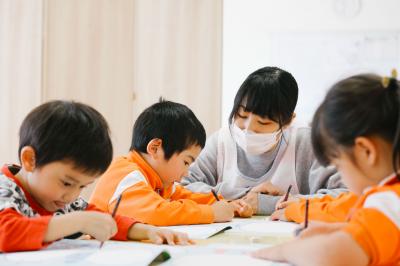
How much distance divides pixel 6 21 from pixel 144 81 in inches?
36.4

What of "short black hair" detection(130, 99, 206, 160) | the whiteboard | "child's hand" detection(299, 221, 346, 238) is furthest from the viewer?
the whiteboard

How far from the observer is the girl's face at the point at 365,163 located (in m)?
0.81

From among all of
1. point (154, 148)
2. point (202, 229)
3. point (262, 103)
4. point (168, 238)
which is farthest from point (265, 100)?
point (168, 238)

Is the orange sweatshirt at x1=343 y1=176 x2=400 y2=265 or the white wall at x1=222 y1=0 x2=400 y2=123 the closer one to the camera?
the orange sweatshirt at x1=343 y1=176 x2=400 y2=265

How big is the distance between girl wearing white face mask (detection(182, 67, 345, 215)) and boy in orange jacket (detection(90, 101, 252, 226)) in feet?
0.40

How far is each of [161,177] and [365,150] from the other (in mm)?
816

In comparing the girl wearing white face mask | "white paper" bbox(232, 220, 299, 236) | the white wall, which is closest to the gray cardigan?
the girl wearing white face mask

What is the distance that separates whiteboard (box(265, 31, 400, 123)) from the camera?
140 inches

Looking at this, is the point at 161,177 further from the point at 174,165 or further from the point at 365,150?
the point at 365,150

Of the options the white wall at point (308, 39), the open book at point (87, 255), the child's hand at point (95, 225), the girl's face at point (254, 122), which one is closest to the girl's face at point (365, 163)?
the open book at point (87, 255)

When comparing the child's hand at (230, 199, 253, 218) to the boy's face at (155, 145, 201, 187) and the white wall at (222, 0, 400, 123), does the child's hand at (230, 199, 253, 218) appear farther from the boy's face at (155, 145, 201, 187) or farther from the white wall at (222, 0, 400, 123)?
the white wall at (222, 0, 400, 123)

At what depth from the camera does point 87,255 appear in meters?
0.92

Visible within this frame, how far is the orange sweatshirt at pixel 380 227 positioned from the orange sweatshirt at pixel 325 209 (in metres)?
0.35

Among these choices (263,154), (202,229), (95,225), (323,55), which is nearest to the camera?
(95,225)
